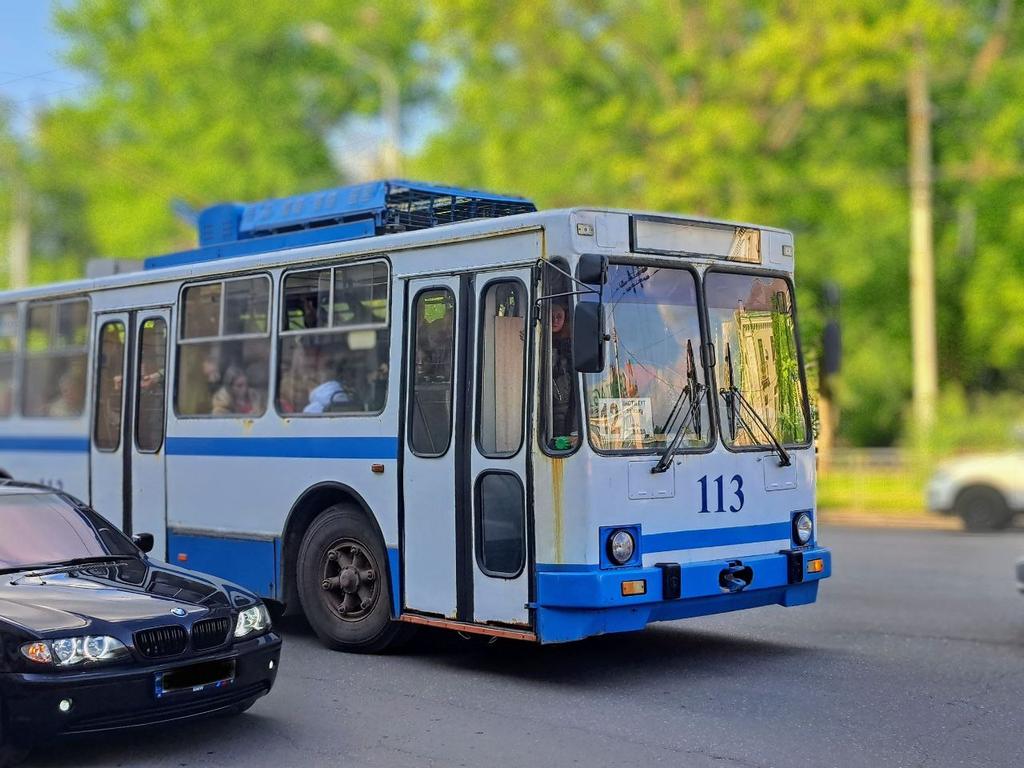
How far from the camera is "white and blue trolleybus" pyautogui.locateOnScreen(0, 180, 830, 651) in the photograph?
8.65 m

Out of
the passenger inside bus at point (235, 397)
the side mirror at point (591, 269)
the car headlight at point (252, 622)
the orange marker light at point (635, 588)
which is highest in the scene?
the side mirror at point (591, 269)

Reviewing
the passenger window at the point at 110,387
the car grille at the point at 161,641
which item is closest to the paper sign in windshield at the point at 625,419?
the car grille at the point at 161,641

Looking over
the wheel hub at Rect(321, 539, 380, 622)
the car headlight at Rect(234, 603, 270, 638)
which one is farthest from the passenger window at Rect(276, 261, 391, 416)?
the car headlight at Rect(234, 603, 270, 638)

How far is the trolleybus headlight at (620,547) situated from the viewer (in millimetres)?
8555

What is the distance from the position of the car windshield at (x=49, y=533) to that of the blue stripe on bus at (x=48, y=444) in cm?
404

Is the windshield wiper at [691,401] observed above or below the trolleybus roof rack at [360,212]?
below

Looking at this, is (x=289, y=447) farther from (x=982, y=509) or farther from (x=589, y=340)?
(x=982, y=509)

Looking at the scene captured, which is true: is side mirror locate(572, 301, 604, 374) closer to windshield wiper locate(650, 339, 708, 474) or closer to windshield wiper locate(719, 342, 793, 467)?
windshield wiper locate(650, 339, 708, 474)

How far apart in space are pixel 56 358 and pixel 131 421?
5.43 feet

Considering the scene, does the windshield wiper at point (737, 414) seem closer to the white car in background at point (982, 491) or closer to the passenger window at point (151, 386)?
the passenger window at point (151, 386)

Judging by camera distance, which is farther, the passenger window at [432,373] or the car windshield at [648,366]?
the passenger window at [432,373]

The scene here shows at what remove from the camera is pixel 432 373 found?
31.1 feet

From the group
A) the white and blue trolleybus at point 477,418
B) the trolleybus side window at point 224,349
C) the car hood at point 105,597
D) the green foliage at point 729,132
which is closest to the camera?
the car hood at point 105,597

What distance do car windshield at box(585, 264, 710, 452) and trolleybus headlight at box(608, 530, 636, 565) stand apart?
1.66 ft
